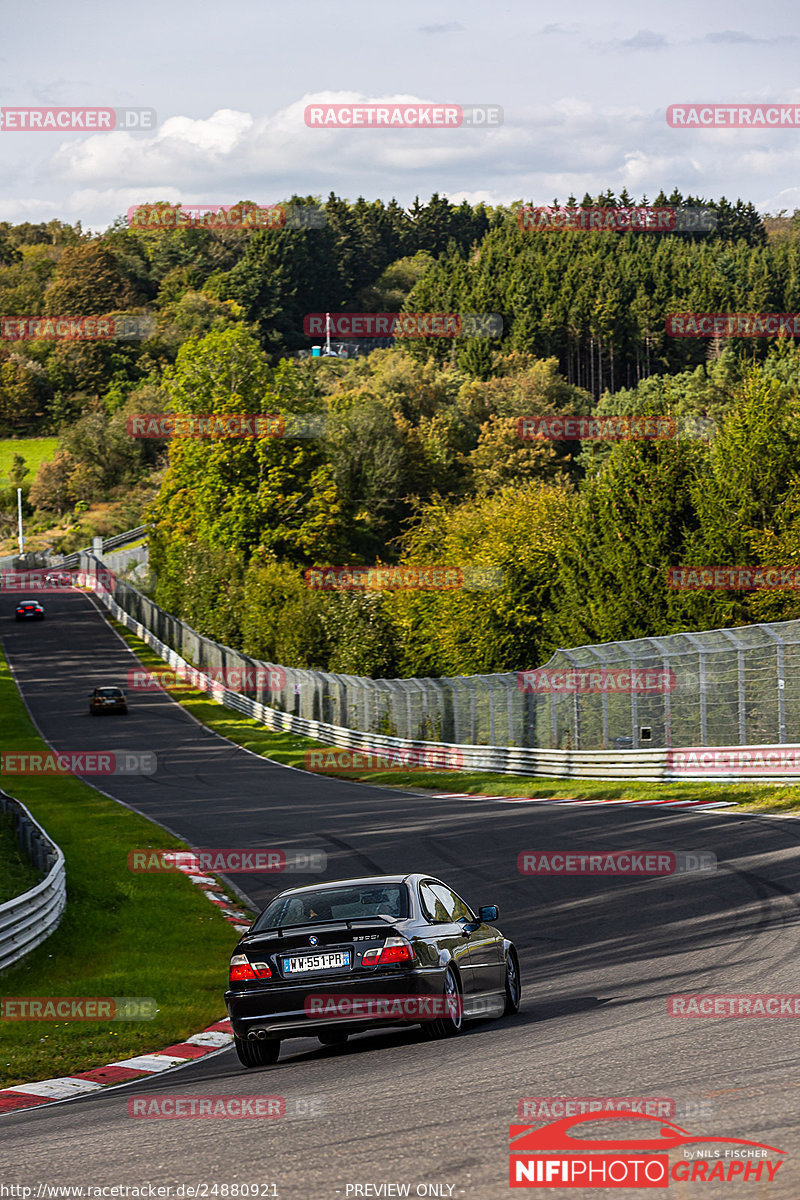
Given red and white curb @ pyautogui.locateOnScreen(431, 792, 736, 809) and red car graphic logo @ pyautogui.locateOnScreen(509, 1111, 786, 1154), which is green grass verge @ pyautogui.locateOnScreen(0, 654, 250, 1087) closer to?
red car graphic logo @ pyautogui.locateOnScreen(509, 1111, 786, 1154)

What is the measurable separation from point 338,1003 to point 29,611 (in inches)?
3187

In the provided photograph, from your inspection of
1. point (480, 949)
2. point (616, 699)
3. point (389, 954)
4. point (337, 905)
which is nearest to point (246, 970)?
point (337, 905)

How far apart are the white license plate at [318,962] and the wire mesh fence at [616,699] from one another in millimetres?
16896

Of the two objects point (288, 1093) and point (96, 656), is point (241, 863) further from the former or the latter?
point (96, 656)

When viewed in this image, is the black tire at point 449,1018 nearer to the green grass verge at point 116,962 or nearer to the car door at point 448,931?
the car door at point 448,931

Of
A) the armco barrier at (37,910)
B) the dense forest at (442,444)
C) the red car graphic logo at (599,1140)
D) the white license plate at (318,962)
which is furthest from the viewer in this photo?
the dense forest at (442,444)

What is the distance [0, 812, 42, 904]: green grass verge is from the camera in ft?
61.9

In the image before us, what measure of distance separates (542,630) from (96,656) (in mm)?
27933

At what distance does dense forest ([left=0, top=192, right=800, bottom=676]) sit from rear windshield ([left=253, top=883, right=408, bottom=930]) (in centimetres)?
3865

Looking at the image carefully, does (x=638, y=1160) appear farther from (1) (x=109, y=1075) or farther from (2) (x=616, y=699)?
(2) (x=616, y=699)

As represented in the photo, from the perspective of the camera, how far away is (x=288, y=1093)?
318 inches

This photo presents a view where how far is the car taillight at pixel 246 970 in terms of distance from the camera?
9.55m

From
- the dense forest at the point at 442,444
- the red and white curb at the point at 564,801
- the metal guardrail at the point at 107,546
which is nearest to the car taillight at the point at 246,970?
the red and white curb at the point at 564,801

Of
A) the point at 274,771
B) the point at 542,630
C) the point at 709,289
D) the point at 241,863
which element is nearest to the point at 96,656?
the point at 542,630
